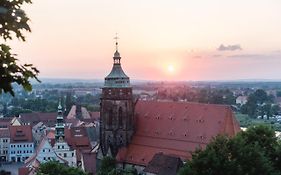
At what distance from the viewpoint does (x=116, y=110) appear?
47938 millimetres

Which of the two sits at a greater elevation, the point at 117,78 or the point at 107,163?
the point at 117,78

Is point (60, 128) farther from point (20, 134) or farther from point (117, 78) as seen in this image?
point (20, 134)

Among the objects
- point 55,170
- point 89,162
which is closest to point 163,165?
point 55,170

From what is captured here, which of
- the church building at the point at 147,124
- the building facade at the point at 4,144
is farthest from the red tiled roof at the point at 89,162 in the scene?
the building facade at the point at 4,144

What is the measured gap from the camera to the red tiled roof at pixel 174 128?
42688 mm

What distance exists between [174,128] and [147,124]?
11.7 feet

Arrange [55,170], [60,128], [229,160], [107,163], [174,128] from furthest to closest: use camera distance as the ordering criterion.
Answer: [60,128] → [107,163] → [174,128] → [55,170] → [229,160]

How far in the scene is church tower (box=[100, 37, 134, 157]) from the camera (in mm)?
47594

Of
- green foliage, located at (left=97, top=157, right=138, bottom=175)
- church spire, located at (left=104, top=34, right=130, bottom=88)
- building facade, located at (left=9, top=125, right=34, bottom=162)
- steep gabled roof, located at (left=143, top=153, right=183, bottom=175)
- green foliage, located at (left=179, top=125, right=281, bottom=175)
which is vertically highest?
church spire, located at (left=104, top=34, right=130, bottom=88)

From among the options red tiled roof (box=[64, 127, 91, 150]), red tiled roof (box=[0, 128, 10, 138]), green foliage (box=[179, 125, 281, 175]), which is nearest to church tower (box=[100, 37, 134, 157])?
green foliage (box=[179, 125, 281, 175])

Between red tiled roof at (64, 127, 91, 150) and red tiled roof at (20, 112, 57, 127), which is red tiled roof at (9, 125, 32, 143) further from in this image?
red tiled roof at (20, 112, 57, 127)

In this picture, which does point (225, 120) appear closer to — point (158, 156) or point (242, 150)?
point (158, 156)

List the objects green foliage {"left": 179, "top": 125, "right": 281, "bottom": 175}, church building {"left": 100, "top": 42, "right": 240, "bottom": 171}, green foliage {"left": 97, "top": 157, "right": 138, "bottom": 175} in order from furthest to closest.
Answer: church building {"left": 100, "top": 42, "right": 240, "bottom": 171} < green foliage {"left": 97, "top": 157, "right": 138, "bottom": 175} < green foliage {"left": 179, "top": 125, "right": 281, "bottom": 175}

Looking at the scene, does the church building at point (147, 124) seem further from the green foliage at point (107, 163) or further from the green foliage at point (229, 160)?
the green foliage at point (229, 160)
